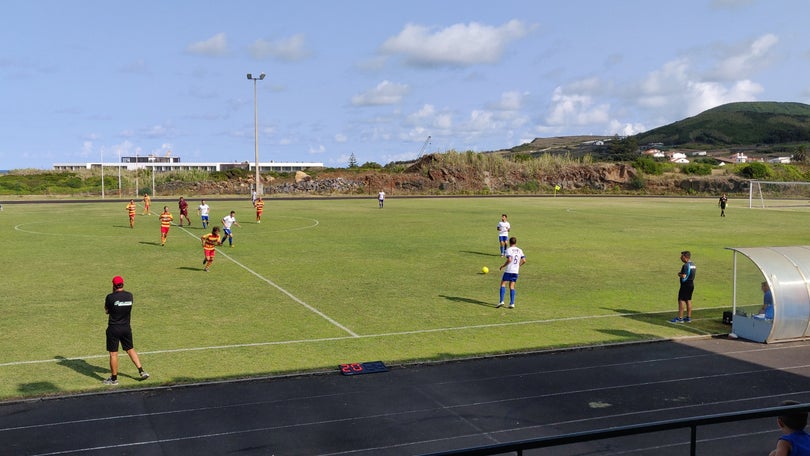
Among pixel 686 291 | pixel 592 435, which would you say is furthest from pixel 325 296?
pixel 592 435

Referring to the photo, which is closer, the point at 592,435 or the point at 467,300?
the point at 592,435

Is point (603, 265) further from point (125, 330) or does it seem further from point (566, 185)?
point (566, 185)

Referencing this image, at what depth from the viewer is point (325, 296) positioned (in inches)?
803

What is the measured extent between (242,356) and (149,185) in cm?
9286

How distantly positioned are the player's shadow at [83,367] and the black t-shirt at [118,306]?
3.64 ft

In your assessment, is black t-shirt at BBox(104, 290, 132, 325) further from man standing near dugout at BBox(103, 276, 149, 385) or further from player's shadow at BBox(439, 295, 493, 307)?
player's shadow at BBox(439, 295, 493, 307)

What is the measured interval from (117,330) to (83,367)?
1518 mm

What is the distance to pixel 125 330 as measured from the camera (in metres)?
12.5

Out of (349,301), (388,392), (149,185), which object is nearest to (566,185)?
(149,185)

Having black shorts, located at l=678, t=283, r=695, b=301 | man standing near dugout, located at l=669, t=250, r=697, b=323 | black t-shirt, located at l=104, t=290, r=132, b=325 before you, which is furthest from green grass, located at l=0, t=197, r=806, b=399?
black t-shirt, located at l=104, t=290, r=132, b=325

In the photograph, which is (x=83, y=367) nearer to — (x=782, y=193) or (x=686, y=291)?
(x=686, y=291)

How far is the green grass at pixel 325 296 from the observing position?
14.2 metres

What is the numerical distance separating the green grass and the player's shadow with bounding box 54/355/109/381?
6 centimetres

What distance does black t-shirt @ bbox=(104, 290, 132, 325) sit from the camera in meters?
12.3
